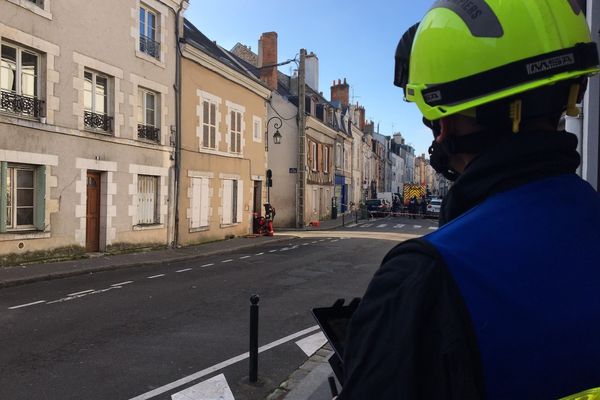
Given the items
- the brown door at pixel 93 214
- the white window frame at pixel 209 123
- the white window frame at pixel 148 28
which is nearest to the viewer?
the brown door at pixel 93 214

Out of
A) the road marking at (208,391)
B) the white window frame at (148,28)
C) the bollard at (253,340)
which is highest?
the white window frame at (148,28)

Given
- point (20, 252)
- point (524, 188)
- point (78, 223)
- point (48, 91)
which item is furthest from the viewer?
point (78, 223)

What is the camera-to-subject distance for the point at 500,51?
3.73 ft

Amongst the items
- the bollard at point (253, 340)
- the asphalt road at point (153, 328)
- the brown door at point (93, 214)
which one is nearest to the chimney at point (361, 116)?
the brown door at point (93, 214)

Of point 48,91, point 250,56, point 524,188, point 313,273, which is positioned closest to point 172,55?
point 48,91

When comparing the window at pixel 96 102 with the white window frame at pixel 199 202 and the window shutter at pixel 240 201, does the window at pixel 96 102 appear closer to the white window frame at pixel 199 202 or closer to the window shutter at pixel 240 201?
the white window frame at pixel 199 202

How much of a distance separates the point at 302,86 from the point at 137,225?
572 inches

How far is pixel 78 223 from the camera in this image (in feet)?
42.2

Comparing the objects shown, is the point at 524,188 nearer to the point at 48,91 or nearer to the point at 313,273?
the point at 313,273

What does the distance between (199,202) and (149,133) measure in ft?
11.4

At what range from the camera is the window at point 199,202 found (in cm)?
1777

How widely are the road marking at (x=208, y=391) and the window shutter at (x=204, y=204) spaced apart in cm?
1403

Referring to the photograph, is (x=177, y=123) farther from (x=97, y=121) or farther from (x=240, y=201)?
(x=240, y=201)

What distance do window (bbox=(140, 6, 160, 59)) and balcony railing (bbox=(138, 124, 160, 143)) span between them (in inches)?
94.8
